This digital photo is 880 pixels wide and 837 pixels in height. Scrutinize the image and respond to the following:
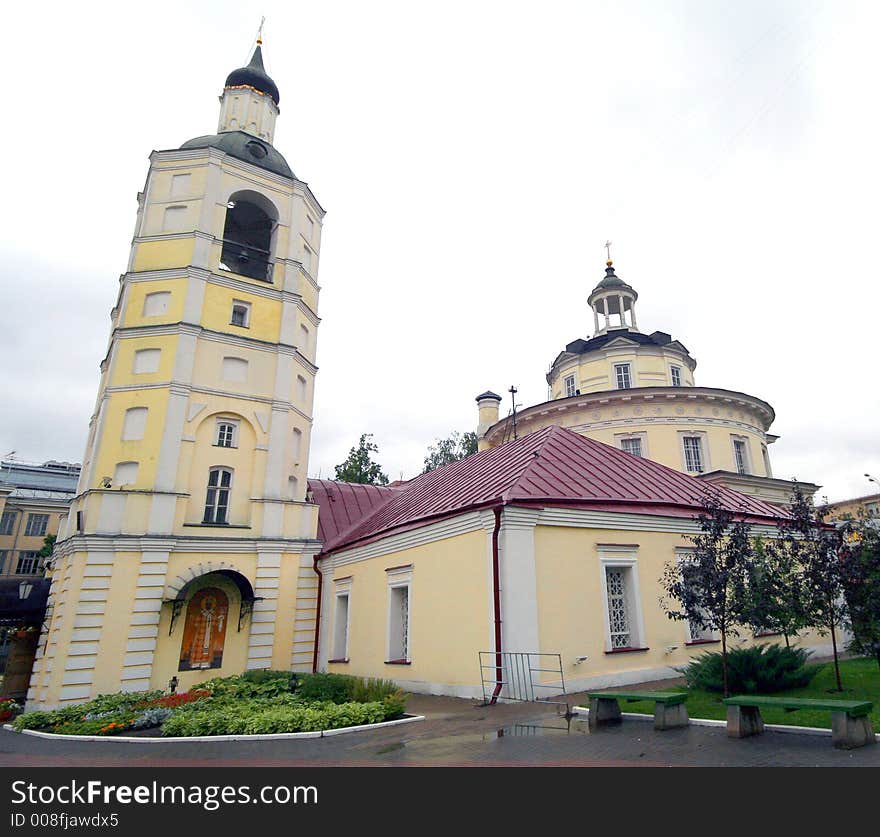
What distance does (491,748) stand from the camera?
23.7ft

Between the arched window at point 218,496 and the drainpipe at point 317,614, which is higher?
the arched window at point 218,496

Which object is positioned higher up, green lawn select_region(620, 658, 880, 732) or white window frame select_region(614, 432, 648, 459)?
white window frame select_region(614, 432, 648, 459)

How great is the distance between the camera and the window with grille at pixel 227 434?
19.8 m

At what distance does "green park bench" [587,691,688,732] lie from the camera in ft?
24.4

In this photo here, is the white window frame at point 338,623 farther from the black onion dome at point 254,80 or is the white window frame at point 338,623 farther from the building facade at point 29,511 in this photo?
the building facade at point 29,511

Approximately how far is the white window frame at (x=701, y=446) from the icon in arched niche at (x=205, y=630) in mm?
22406

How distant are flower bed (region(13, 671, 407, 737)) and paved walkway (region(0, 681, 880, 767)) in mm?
552

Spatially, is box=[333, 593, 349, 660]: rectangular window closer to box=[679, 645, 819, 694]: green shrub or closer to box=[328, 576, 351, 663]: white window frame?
box=[328, 576, 351, 663]: white window frame

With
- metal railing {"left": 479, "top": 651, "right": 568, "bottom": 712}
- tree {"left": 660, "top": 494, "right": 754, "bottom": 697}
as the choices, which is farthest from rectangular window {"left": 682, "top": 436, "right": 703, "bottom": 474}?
tree {"left": 660, "top": 494, "right": 754, "bottom": 697}

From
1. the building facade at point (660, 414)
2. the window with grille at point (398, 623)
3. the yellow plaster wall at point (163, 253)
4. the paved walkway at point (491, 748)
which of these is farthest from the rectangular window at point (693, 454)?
the yellow plaster wall at point (163, 253)

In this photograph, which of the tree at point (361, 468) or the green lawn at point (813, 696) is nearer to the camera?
the green lawn at point (813, 696)

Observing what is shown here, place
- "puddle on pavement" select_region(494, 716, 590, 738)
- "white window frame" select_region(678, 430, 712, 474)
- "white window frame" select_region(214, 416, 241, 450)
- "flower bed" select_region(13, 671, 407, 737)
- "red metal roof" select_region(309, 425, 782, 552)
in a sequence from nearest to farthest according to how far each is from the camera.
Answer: "puddle on pavement" select_region(494, 716, 590, 738) < "flower bed" select_region(13, 671, 407, 737) < "red metal roof" select_region(309, 425, 782, 552) < "white window frame" select_region(214, 416, 241, 450) < "white window frame" select_region(678, 430, 712, 474)

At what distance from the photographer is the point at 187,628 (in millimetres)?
17688
